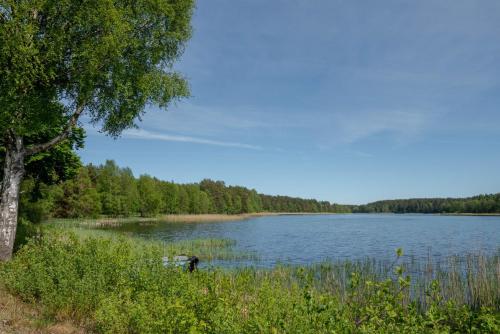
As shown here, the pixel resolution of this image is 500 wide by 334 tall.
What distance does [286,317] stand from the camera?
22.8 feet

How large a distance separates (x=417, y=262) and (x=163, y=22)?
25.1m

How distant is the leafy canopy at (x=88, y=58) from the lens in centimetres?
1271

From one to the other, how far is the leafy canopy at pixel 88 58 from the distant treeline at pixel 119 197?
78.8 feet

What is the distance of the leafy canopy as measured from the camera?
1271 cm

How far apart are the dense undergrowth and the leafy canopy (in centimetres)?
547

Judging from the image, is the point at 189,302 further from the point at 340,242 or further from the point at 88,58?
the point at 340,242

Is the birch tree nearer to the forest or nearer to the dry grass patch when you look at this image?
the dry grass patch

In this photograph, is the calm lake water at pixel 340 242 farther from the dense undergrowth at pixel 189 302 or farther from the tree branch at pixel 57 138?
the tree branch at pixel 57 138

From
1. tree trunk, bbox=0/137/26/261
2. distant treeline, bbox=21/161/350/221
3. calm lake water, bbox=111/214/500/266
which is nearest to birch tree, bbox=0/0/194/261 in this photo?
tree trunk, bbox=0/137/26/261

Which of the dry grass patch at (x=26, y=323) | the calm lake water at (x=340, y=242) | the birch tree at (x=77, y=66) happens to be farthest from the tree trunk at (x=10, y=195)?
the calm lake water at (x=340, y=242)

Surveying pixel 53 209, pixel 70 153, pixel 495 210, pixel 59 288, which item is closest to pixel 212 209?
pixel 53 209

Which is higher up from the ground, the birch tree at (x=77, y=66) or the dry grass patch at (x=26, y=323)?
the birch tree at (x=77, y=66)

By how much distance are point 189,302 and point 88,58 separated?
10.2 m

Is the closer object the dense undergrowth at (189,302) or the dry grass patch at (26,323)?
the dense undergrowth at (189,302)
